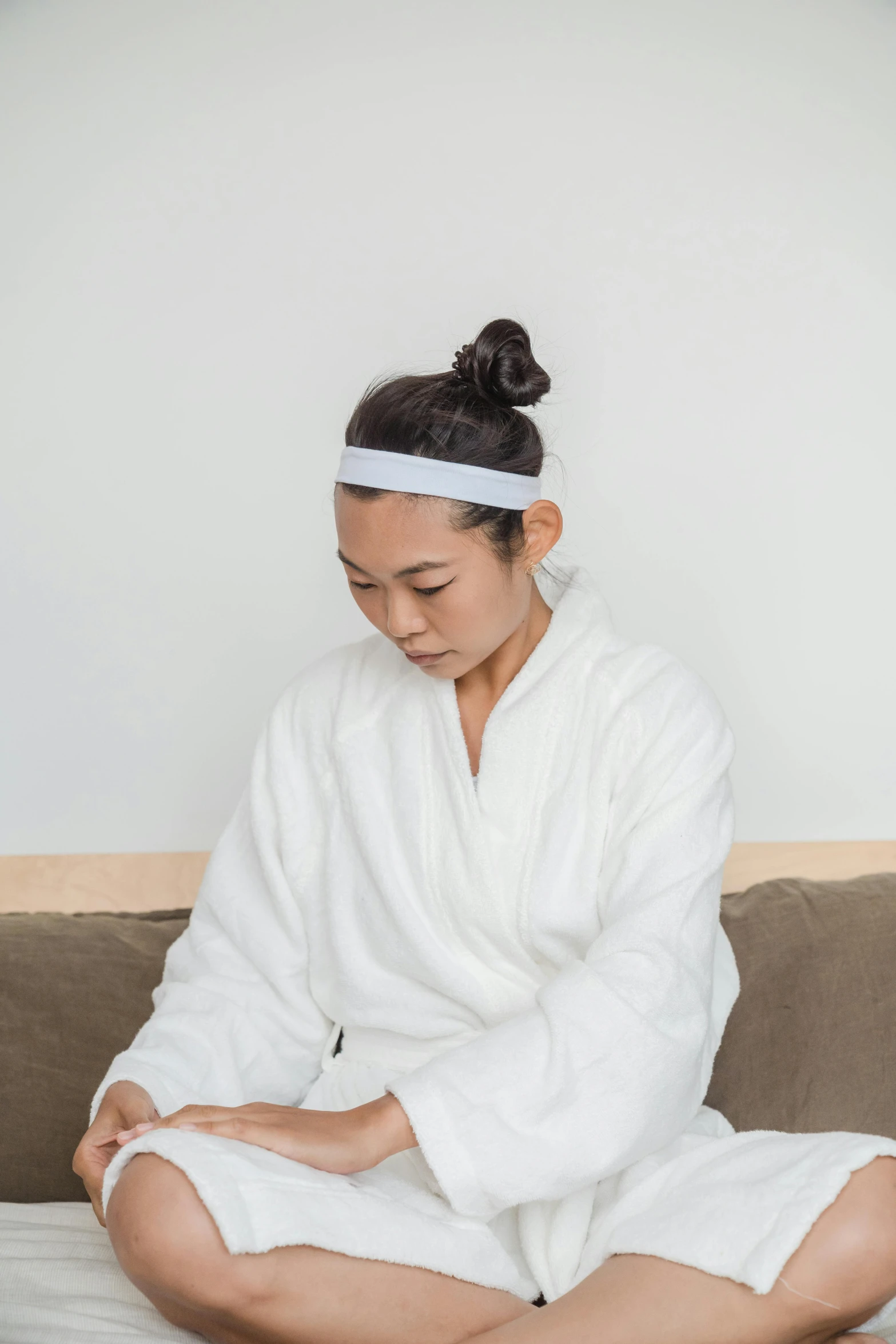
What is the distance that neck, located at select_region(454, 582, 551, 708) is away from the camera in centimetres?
167

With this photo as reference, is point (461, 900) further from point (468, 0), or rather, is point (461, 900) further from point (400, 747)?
point (468, 0)

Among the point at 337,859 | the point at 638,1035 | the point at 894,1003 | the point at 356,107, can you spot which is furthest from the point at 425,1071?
the point at 356,107

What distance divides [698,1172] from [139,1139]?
1.89ft

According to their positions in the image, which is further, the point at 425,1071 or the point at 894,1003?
the point at 894,1003

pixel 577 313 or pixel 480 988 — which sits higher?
pixel 577 313

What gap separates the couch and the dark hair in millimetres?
857

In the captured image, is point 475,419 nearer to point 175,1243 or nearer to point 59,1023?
point 175,1243

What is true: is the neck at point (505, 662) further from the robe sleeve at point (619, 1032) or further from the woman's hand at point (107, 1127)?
the woman's hand at point (107, 1127)

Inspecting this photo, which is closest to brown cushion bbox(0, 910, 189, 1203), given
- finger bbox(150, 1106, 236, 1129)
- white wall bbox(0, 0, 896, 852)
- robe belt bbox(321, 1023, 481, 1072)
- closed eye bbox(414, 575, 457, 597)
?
robe belt bbox(321, 1023, 481, 1072)

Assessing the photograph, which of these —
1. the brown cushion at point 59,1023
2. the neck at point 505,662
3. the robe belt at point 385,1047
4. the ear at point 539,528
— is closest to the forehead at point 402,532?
the ear at point 539,528

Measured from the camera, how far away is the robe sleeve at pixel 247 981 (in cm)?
153

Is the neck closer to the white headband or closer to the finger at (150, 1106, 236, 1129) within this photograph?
the white headband

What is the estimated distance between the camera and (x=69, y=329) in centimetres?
225

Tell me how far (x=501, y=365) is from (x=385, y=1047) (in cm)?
87
